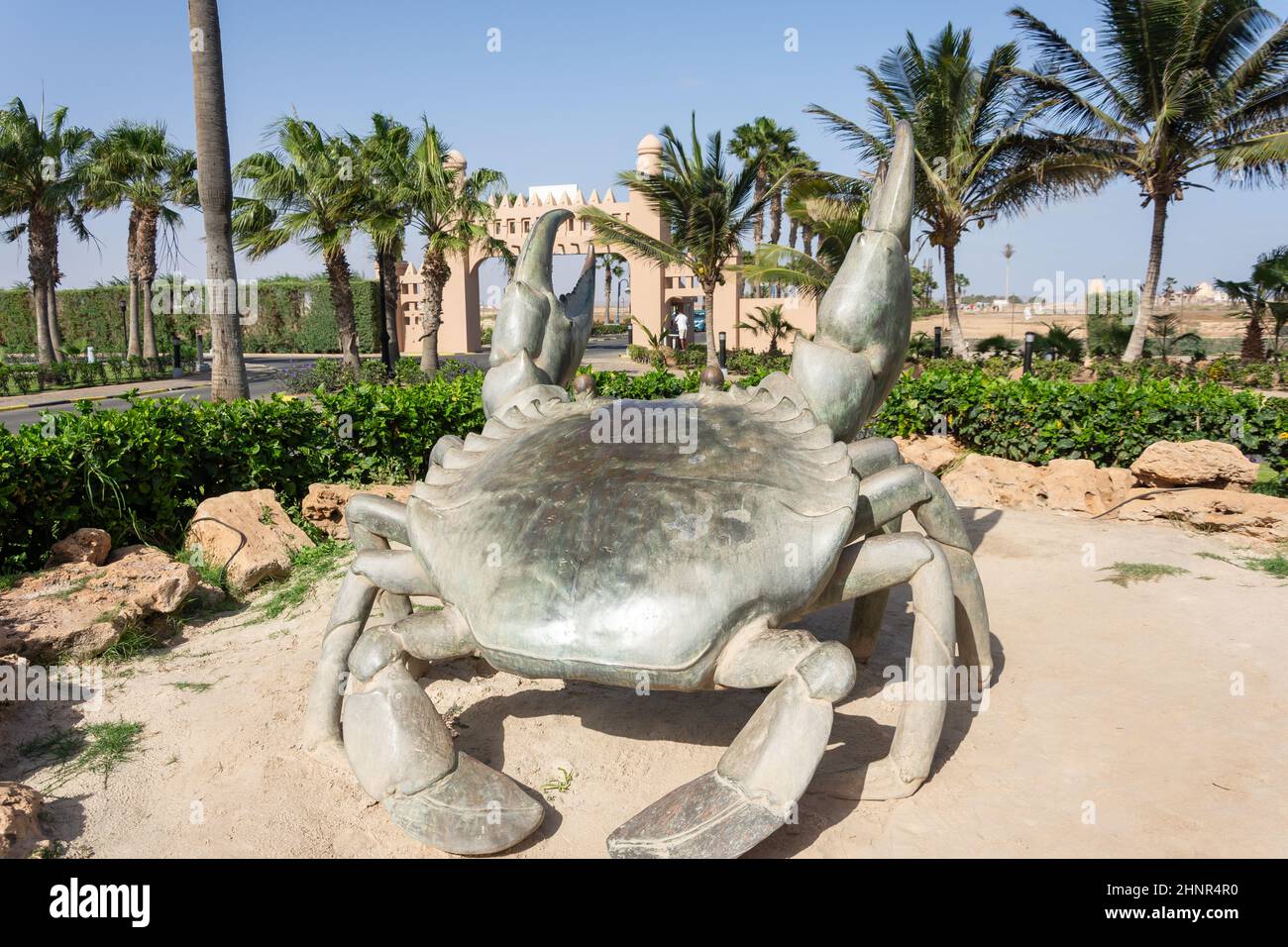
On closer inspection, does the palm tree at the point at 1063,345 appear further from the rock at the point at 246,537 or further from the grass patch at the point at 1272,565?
the rock at the point at 246,537

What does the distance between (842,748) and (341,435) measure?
229 inches

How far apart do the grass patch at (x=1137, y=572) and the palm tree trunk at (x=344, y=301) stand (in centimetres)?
1549

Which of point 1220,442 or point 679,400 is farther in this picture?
point 1220,442

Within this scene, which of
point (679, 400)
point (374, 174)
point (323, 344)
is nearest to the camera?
point (679, 400)

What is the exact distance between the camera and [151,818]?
11.5ft

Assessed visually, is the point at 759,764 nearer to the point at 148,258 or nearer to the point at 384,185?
the point at 384,185

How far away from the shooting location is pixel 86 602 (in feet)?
17.0

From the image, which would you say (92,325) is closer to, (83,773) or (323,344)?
(323,344)

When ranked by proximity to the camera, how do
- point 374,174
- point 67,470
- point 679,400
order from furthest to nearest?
point 374,174
point 67,470
point 679,400

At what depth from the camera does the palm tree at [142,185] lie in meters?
25.2

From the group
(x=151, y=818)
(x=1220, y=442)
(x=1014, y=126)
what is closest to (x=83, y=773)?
(x=151, y=818)

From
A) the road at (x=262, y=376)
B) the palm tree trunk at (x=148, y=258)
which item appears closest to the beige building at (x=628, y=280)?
the road at (x=262, y=376)

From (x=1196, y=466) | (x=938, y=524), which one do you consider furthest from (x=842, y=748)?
(x=1196, y=466)
